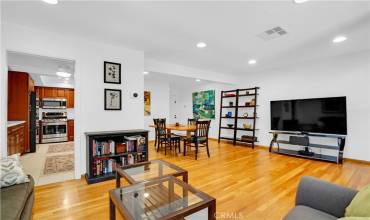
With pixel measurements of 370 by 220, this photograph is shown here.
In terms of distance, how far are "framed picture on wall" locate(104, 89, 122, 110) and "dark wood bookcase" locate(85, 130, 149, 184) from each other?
1.67ft

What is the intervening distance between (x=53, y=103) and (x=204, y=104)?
5925mm

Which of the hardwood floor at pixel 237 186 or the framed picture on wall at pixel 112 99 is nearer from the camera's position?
the hardwood floor at pixel 237 186

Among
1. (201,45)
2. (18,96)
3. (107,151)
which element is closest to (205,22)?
(201,45)

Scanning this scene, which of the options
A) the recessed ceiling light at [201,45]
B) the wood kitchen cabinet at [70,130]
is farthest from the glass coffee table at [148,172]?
the wood kitchen cabinet at [70,130]

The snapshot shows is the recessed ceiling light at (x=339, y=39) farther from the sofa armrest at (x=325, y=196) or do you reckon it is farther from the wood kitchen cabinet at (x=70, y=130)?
the wood kitchen cabinet at (x=70, y=130)

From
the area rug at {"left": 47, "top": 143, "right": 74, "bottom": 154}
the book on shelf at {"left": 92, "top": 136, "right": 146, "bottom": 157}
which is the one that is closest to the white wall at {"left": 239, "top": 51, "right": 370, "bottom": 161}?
the book on shelf at {"left": 92, "top": 136, "right": 146, "bottom": 157}

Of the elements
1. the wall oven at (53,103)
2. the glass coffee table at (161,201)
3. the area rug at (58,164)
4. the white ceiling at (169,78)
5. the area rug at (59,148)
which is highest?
the white ceiling at (169,78)

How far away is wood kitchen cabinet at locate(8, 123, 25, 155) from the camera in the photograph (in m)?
3.40

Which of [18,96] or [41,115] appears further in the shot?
[41,115]

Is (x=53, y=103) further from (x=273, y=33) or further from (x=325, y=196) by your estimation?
(x=325, y=196)

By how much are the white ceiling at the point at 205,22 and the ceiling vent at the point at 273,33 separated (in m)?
0.08

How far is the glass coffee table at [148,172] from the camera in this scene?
195 centimetres

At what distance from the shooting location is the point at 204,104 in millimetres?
7344

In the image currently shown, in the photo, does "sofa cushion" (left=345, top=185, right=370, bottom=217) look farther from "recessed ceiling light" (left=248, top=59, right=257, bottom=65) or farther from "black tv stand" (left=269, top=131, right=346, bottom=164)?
"recessed ceiling light" (left=248, top=59, right=257, bottom=65)
